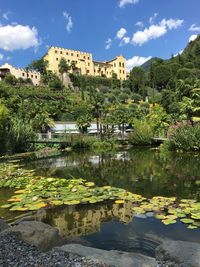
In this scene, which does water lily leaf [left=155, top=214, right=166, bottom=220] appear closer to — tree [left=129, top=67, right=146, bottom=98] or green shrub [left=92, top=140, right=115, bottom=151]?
green shrub [left=92, top=140, right=115, bottom=151]

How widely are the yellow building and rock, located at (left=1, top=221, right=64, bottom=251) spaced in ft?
316

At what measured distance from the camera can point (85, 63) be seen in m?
108

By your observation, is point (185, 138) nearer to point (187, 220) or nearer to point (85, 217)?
point (85, 217)

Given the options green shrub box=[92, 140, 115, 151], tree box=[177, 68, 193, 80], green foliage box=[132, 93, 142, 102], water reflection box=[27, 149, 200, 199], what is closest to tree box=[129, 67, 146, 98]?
green foliage box=[132, 93, 142, 102]

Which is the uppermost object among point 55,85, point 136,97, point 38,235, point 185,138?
point 55,85

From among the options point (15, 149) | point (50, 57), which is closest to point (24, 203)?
point (15, 149)

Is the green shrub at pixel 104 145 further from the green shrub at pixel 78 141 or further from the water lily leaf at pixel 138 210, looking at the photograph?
the water lily leaf at pixel 138 210

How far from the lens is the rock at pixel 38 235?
5.13 metres

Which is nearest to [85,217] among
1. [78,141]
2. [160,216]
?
[160,216]

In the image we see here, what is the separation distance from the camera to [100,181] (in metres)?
13.1

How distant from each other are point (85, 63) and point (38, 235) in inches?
4138

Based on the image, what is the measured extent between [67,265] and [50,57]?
3974 inches

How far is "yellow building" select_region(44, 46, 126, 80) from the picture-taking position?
101 meters

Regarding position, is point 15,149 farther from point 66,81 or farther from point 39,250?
point 66,81
